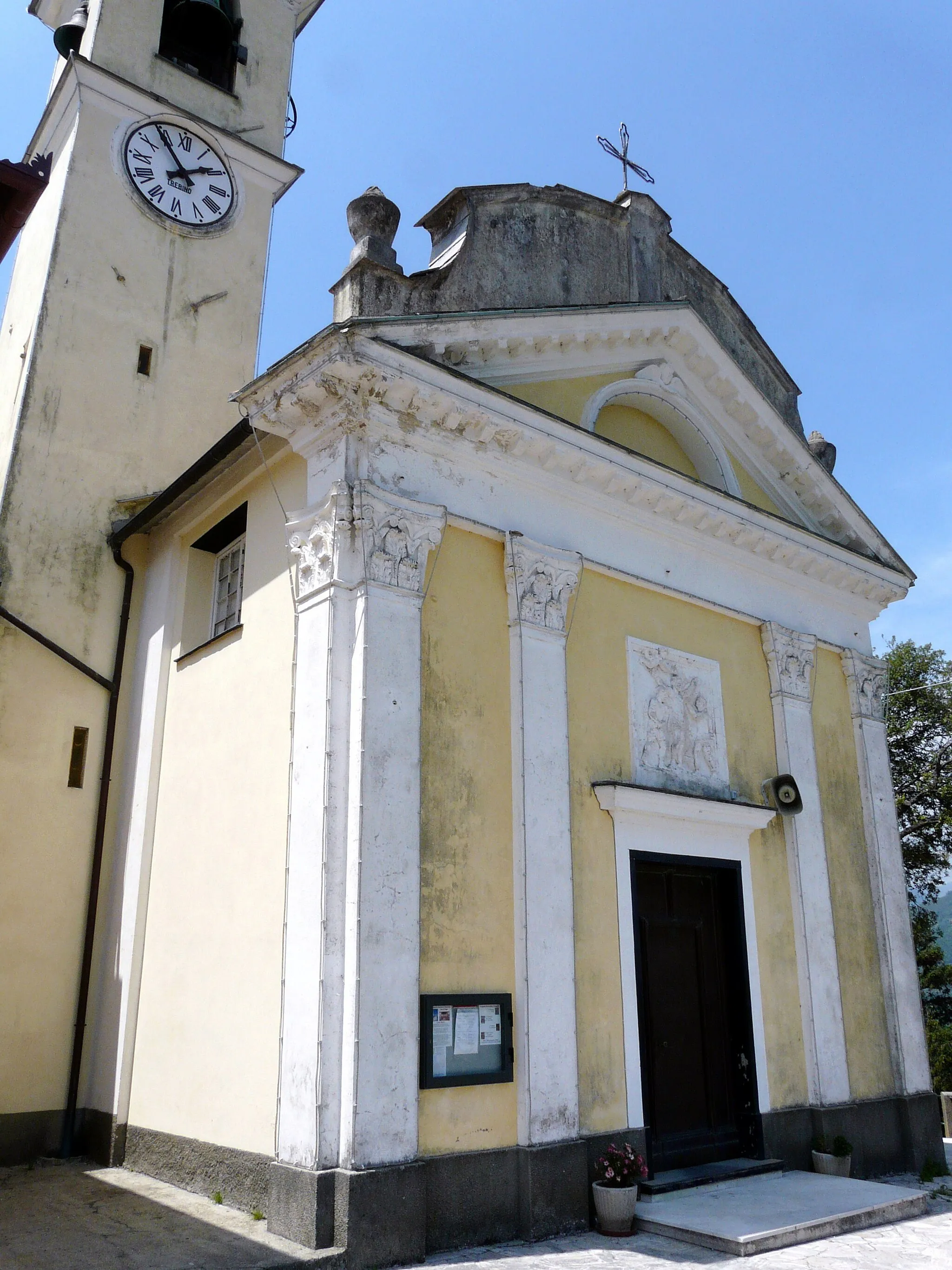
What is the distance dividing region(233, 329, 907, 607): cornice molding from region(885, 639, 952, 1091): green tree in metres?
13.4

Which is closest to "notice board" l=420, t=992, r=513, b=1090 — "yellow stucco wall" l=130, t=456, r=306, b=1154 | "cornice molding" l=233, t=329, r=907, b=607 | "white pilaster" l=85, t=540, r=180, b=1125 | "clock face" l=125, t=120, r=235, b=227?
"yellow stucco wall" l=130, t=456, r=306, b=1154

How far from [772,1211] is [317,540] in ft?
19.1

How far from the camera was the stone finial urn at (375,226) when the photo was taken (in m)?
8.07

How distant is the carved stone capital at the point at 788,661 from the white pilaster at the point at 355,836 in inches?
176

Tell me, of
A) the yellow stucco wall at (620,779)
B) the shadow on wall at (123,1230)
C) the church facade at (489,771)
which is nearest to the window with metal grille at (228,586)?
the church facade at (489,771)

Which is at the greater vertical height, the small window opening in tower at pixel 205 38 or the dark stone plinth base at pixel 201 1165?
the small window opening in tower at pixel 205 38

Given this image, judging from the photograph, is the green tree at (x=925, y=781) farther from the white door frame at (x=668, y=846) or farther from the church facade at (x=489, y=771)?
the white door frame at (x=668, y=846)

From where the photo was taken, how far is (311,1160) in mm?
6145

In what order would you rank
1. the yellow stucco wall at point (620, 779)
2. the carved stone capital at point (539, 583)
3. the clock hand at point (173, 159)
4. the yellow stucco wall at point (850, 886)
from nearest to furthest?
the yellow stucco wall at point (620, 779), the carved stone capital at point (539, 583), the yellow stucco wall at point (850, 886), the clock hand at point (173, 159)

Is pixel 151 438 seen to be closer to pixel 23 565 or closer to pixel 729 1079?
pixel 23 565

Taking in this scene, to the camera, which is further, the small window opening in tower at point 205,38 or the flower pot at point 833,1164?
Result: the small window opening in tower at point 205,38

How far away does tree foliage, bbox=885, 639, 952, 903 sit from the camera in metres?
21.6

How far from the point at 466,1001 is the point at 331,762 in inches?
72.8

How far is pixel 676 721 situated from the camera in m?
9.40
